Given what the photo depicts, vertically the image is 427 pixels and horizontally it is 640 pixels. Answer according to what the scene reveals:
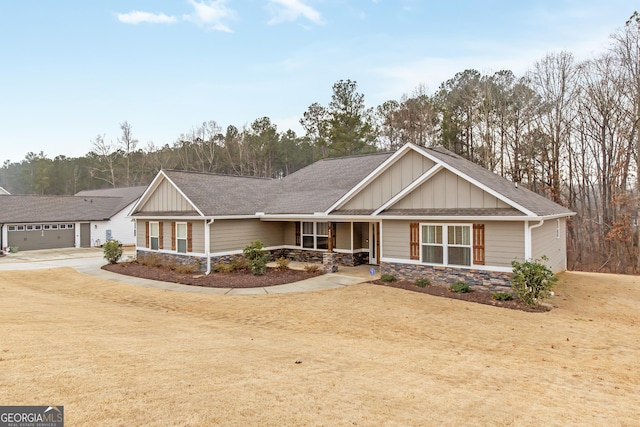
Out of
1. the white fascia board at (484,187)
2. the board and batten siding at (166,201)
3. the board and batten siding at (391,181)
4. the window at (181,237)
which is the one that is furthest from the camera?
the board and batten siding at (166,201)

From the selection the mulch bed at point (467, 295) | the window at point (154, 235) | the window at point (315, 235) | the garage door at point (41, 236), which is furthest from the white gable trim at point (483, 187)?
the garage door at point (41, 236)

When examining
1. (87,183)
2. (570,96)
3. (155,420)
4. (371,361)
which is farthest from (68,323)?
(87,183)

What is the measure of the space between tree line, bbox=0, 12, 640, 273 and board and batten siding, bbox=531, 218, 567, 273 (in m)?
7.28

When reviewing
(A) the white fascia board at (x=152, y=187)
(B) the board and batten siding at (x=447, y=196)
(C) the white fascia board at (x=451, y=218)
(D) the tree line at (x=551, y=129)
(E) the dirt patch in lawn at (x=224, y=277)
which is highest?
(D) the tree line at (x=551, y=129)

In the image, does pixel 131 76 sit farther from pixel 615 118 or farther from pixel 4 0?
pixel 615 118

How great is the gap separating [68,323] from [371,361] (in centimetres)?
658

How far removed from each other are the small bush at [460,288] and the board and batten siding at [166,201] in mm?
11790

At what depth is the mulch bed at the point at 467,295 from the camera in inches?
428

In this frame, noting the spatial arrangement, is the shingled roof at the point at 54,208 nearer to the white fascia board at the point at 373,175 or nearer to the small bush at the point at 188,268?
the small bush at the point at 188,268

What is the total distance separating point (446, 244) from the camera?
525 inches

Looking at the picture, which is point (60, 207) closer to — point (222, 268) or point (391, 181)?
point (222, 268)

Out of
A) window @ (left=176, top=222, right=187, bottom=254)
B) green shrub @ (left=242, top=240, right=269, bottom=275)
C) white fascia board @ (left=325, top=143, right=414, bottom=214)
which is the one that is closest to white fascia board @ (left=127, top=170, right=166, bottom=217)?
window @ (left=176, top=222, right=187, bottom=254)

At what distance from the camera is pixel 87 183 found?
202 feet

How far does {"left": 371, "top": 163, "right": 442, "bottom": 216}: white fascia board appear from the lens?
13564 millimetres
